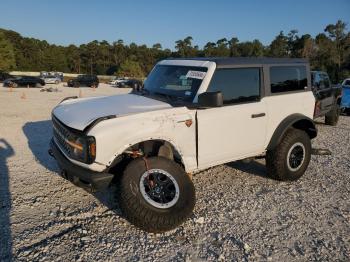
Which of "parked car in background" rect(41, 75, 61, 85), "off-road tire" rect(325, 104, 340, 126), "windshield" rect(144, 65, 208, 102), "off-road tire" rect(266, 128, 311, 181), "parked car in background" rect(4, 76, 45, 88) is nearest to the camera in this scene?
"windshield" rect(144, 65, 208, 102)

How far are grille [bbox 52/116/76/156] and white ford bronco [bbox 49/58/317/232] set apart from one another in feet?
0.04

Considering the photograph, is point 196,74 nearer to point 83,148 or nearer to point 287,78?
point 287,78

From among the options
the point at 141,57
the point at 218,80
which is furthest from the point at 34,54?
the point at 218,80

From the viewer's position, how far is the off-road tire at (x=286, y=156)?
5441mm

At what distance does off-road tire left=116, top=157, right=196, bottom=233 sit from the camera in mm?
3866

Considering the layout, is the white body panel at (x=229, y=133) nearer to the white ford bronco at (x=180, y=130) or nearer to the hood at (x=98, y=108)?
the white ford bronco at (x=180, y=130)

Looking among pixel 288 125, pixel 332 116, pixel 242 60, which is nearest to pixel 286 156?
pixel 288 125

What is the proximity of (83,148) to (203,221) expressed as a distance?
1711mm

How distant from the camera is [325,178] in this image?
234 inches

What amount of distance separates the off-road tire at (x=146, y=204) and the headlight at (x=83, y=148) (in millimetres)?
454

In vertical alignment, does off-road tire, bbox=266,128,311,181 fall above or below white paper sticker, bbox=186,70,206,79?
below

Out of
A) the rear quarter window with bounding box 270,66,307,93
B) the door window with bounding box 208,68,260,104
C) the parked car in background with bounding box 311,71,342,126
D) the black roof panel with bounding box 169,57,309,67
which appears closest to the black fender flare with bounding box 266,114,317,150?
the rear quarter window with bounding box 270,66,307,93

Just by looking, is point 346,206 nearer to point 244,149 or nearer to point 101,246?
point 244,149

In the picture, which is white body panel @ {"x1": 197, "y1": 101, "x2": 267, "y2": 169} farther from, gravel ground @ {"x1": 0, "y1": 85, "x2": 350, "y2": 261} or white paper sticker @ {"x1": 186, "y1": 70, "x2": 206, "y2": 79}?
gravel ground @ {"x1": 0, "y1": 85, "x2": 350, "y2": 261}
